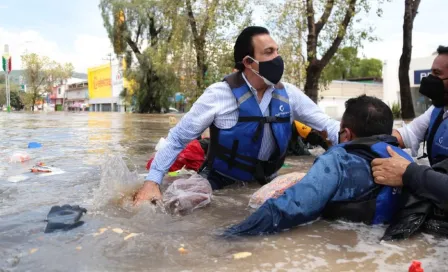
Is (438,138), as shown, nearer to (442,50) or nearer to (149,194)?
(442,50)

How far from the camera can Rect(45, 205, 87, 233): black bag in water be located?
8.62ft

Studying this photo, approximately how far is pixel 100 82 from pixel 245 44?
72.2 meters

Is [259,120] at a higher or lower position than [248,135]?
higher

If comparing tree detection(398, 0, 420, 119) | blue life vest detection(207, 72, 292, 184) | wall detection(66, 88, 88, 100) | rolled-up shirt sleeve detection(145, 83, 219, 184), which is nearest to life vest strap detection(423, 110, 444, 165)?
blue life vest detection(207, 72, 292, 184)

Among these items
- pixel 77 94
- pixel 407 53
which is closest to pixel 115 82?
pixel 77 94

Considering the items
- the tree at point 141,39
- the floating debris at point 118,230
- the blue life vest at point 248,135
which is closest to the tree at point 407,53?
the blue life vest at point 248,135

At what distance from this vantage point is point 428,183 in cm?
235

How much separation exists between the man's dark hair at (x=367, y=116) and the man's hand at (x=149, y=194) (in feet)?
4.41

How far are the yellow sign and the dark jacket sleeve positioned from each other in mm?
68921

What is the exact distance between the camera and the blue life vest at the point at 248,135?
130 inches

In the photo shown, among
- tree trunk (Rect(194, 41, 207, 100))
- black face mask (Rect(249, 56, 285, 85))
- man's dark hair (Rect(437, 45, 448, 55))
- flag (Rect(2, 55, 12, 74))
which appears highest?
flag (Rect(2, 55, 12, 74))

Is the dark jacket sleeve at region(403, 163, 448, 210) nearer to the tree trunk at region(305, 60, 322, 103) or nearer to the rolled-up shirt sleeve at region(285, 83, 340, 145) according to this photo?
the rolled-up shirt sleeve at region(285, 83, 340, 145)

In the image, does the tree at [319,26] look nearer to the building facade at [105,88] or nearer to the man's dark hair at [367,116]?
the man's dark hair at [367,116]

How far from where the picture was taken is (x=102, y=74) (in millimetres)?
71125
